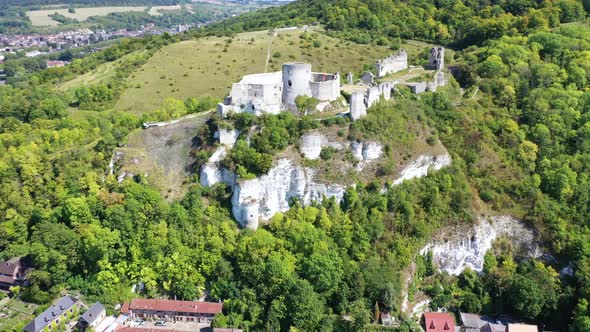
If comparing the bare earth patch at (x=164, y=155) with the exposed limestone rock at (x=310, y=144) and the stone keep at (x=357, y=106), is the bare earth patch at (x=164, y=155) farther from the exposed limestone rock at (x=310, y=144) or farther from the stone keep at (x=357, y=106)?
the stone keep at (x=357, y=106)

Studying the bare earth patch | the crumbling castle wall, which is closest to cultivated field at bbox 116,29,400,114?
the bare earth patch

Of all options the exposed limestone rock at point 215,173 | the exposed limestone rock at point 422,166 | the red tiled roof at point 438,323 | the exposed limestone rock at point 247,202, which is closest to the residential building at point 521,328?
the red tiled roof at point 438,323

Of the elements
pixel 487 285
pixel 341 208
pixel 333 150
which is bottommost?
pixel 487 285

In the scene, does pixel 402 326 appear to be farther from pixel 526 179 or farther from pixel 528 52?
pixel 528 52

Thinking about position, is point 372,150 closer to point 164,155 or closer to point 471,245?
point 471,245

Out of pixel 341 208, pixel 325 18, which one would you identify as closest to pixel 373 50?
pixel 325 18

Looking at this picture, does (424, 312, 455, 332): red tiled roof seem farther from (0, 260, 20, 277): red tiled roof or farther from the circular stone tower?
(0, 260, 20, 277): red tiled roof
